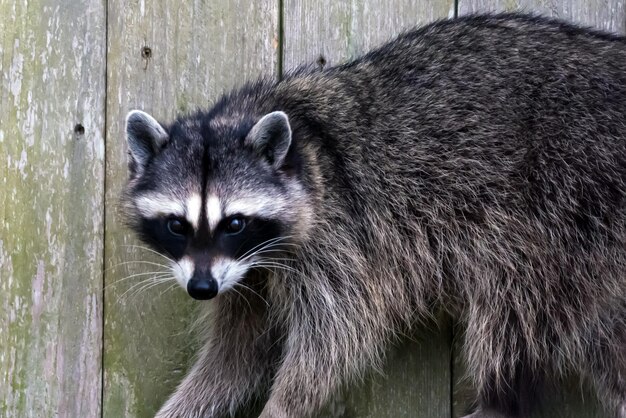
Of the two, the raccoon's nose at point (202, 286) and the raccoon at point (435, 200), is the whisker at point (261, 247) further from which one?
the raccoon's nose at point (202, 286)

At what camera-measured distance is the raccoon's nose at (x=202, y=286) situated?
254 cm

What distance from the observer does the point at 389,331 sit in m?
2.93

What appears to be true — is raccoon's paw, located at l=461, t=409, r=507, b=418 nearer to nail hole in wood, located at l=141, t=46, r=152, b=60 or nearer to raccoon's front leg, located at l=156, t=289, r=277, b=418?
raccoon's front leg, located at l=156, t=289, r=277, b=418

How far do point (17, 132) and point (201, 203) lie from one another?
2.38 ft

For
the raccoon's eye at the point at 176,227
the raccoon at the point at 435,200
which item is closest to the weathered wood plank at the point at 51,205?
the raccoon at the point at 435,200

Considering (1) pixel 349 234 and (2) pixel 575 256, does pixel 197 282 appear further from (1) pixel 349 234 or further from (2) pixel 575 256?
(2) pixel 575 256

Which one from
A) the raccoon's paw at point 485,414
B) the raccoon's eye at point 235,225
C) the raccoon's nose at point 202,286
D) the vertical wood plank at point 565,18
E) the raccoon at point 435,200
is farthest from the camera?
the vertical wood plank at point 565,18

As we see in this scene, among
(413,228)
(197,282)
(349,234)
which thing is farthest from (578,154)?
(197,282)

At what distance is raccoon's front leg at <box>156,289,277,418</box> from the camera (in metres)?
3.00

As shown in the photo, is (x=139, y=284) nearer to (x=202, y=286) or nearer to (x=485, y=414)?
(x=202, y=286)

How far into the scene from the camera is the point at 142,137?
9.09 feet

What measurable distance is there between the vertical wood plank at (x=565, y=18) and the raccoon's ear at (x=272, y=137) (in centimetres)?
78

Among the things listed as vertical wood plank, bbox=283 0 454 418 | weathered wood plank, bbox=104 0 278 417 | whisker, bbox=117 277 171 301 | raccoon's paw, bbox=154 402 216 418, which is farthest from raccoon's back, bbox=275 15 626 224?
raccoon's paw, bbox=154 402 216 418

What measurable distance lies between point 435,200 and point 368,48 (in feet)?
1.87
